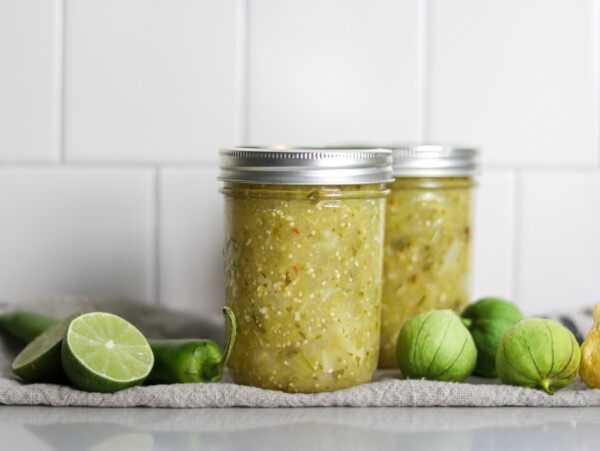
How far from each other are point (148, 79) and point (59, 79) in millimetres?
138

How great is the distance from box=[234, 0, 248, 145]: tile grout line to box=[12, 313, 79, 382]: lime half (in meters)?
0.44

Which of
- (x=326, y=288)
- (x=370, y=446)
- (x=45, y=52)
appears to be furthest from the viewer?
(x=45, y=52)

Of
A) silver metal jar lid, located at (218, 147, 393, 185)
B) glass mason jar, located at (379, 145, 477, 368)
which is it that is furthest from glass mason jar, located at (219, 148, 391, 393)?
glass mason jar, located at (379, 145, 477, 368)

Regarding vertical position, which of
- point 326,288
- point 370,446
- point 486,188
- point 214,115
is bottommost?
point 370,446

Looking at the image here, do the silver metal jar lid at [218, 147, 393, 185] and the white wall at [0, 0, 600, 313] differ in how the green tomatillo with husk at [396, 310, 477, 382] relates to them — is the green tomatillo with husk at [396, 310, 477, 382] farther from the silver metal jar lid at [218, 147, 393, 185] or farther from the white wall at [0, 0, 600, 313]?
the white wall at [0, 0, 600, 313]

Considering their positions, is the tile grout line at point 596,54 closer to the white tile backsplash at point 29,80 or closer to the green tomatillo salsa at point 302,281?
the green tomatillo salsa at point 302,281

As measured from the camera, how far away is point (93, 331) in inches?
30.7

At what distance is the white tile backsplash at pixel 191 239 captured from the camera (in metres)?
1.15

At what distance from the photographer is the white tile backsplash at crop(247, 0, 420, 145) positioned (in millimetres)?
1128

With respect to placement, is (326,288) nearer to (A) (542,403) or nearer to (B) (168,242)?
(A) (542,403)

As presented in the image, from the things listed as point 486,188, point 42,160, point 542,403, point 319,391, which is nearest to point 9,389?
point 319,391

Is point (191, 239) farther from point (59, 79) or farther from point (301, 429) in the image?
point (301, 429)

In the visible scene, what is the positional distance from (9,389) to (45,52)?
571mm

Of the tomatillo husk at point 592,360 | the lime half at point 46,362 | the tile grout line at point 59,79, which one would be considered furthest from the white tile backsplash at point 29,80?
the tomatillo husk at point 592,360
